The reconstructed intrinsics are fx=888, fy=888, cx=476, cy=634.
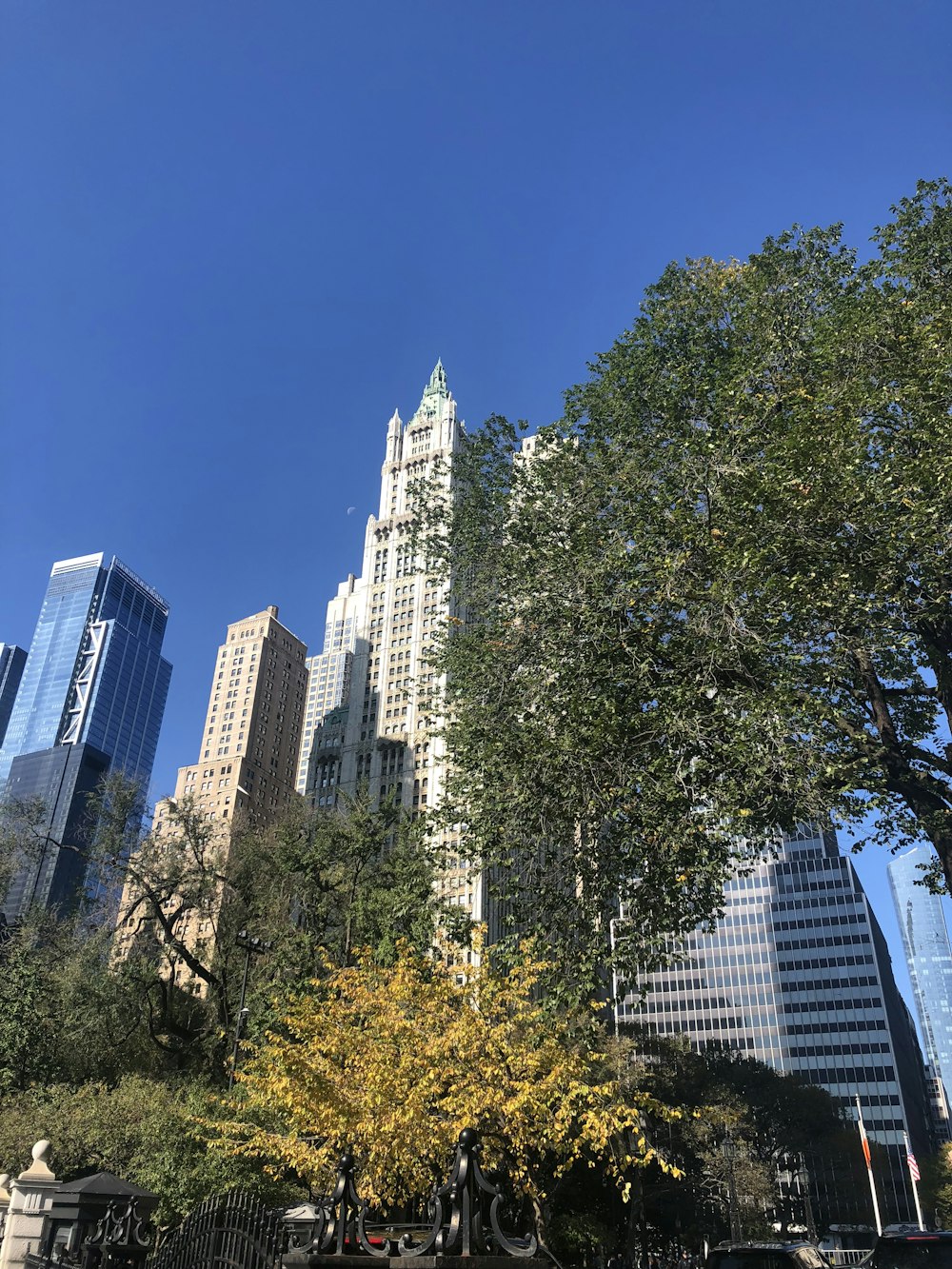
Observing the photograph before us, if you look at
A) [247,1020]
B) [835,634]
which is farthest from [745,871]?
[247,1020]

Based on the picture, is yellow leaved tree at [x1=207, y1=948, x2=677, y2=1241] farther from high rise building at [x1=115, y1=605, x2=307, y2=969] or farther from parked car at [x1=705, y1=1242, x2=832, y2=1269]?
high rise building at [x1=115, y1=605, x2=307, y2=969]

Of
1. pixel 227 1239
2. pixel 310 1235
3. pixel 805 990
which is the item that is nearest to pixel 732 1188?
pixel 227 1239

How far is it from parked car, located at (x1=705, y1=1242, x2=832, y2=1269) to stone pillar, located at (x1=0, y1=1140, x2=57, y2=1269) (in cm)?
960

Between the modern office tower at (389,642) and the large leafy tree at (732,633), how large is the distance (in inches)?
2846

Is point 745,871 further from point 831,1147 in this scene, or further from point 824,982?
point 824,982

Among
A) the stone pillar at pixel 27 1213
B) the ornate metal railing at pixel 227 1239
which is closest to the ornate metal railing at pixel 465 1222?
the ornate metal railing at pixel 227 1239

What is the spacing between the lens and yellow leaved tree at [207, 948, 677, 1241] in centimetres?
1577

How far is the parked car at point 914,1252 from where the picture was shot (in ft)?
34.1

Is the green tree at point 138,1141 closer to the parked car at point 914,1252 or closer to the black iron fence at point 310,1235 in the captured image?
the black iron fence at point 310,1235

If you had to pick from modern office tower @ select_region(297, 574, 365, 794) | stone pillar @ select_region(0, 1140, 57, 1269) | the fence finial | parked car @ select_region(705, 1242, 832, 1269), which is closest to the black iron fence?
stone pillar @ select_region(0, 1140, 57, 1269)

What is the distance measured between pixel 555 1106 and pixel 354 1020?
581 cm

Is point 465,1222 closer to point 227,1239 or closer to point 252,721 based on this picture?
point 227,1239

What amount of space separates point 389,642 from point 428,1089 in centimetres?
7903

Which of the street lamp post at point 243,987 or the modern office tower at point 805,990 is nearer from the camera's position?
the street lamp post at point 243,987
